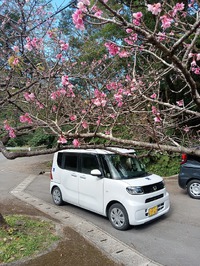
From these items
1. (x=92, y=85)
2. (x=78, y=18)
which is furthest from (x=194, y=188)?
(x=78, y=18)

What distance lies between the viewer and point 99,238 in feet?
13.7

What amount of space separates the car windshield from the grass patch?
164 cm

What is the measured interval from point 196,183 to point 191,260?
3.27 meters

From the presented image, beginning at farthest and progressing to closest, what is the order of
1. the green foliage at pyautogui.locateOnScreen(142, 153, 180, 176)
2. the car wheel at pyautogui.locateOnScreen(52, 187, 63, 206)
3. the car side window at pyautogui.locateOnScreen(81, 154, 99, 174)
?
the green foliage at pyautogui.locateOnScreen(142, 153, 180, 176), the car wheel at pyautogui.locateOnScreen(52, 187, 63, 206), the car side window at pyautogui.locateOnScreen(81, 154, 99, 174)

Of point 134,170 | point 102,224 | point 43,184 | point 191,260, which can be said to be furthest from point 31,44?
point 43,184

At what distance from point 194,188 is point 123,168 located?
2.64 metres

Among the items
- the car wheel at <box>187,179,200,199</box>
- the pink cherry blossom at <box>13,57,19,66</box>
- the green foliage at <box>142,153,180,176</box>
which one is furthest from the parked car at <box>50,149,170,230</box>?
the green foliage at <box>142,153,180,176</box>

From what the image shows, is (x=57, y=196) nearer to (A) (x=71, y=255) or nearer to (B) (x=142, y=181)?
(B) (x=142, y=181)

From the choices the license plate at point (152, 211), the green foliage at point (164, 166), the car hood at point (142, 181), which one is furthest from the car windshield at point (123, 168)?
the green foliage at point (164, 166)

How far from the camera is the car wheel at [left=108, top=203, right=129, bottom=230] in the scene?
14.9 ft

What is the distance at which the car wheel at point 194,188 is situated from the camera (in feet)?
21.0

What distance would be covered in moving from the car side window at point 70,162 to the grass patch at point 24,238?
147cm

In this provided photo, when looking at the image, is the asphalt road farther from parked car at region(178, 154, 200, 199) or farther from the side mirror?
the side mirror

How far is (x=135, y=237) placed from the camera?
14.0ft
